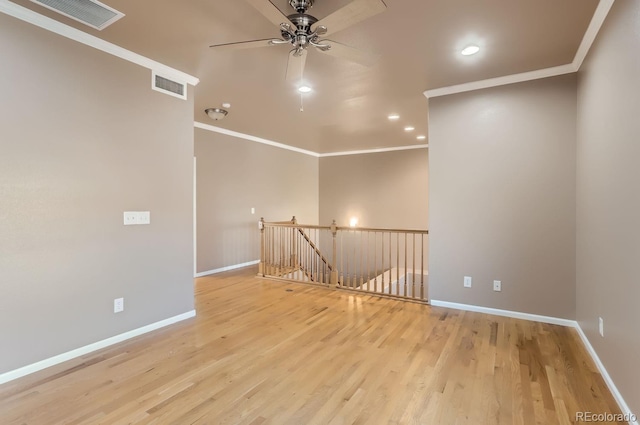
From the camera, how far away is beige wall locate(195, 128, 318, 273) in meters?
5.75

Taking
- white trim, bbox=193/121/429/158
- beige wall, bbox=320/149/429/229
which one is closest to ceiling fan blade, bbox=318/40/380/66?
white trim, bbox=193/121/429/158

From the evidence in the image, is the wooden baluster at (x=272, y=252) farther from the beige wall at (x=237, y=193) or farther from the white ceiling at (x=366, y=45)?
the white ceiling at (x=366, y=45)

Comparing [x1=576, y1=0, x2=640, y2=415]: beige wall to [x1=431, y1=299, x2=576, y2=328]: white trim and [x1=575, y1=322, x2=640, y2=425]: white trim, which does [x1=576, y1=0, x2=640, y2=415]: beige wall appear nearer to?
[x1=575, y1=322, x2=640, y2=425]: white trim

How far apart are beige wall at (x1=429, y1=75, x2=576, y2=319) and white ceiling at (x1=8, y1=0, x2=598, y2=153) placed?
0.40 meters

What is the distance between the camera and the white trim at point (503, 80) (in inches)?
129

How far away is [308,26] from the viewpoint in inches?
87.3

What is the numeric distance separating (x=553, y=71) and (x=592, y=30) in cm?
85

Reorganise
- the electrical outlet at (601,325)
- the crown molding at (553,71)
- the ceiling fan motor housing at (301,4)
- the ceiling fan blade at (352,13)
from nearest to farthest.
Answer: the ceiling fan blade at (352,13) < the ceiling fan motor housing at (301,4) < the crown molding at (553,71) < the electrical outlet at (601,325)

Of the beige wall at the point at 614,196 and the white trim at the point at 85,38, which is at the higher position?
the white trim at the point at 85,38

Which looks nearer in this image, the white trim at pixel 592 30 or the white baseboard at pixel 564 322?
the white baseboard at pixel 564 322

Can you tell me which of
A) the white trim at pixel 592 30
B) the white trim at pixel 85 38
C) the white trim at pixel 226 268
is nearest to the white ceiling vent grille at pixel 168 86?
the white trim at pixel 85 38

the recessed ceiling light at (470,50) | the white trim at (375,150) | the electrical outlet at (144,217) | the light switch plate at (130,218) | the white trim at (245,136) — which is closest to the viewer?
the recessed ceiling light at (470,50)

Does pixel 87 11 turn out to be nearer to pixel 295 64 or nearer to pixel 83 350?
pixel 295 64

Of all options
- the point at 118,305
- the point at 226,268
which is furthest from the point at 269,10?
the point at 226,268
